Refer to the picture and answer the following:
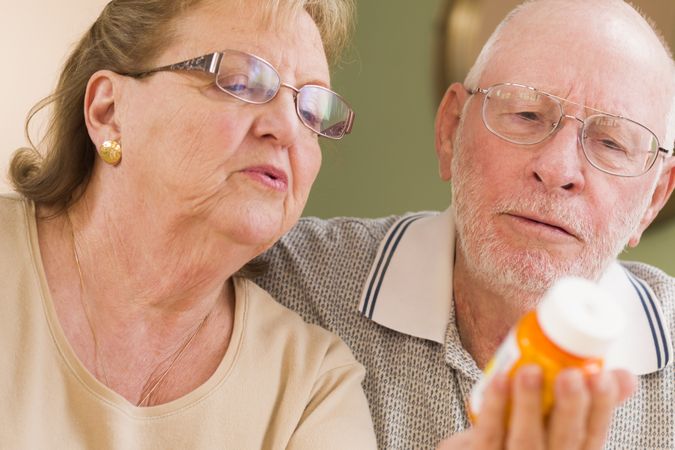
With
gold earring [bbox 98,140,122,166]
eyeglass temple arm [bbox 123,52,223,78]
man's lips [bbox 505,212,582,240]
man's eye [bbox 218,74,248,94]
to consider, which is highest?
eyeglass temple arm [bbox 123,52,223,78]

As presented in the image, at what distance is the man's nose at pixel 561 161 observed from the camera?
5.10 ft

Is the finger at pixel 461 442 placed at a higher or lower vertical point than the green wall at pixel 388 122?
lower

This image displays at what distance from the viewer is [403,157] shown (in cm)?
302

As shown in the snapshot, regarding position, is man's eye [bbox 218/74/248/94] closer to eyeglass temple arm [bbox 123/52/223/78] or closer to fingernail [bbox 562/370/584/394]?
eyeglass temple arm [bbox 123/52/223/78]

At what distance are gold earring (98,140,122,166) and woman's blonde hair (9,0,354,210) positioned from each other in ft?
0.39

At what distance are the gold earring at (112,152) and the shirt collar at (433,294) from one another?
0.61 metres

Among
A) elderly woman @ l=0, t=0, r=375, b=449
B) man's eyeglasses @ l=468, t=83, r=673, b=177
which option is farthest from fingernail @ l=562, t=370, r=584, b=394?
man's eyeglasses @ l=468, t=83, r=673, b=177

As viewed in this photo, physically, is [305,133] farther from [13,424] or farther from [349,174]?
[349,174]

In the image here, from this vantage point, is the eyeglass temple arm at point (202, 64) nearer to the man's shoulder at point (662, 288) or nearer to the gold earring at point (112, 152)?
the gold earring at point (112, 152)

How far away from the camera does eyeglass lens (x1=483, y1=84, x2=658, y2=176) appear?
1611 mm

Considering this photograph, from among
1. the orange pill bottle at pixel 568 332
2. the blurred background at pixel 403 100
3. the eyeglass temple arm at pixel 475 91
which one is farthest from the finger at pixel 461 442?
the blurred background at pixel 403 100

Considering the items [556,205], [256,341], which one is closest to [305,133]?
[256,341]

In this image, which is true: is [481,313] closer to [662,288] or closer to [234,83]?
[662,288]

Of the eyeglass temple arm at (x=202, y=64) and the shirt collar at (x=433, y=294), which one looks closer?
the eyeglass temple arm at (x=202, y=64)
